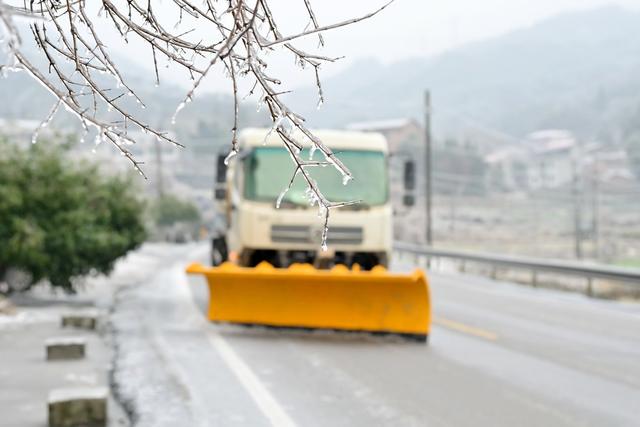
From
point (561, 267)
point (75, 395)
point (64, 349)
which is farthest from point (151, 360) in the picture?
point (561, 267)

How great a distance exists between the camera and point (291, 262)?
11805 millimetres

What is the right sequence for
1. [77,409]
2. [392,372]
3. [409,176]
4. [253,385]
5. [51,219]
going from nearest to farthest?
1. [77,409]
2. [253,385]
3. [392,372]
4. [409,176]
5. [51,219]

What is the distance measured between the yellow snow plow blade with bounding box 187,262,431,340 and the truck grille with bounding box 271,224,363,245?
104 centimetres

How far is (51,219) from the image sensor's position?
1402 cm

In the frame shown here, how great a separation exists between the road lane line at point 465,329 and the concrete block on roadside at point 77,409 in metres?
5.71

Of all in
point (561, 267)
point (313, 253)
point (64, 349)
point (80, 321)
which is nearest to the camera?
point (64, 349)

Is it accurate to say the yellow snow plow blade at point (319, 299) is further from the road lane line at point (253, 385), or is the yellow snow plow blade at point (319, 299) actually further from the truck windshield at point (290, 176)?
the truck windshield at point (290, 176)

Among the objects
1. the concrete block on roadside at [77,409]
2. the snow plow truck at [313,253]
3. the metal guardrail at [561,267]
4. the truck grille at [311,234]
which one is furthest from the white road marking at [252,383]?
the metal guardrail at [561,267]

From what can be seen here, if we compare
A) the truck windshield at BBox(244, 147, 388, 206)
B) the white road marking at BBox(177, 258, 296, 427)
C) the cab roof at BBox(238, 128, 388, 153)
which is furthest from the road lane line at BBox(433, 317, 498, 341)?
the white road marking at BBox(177, 258, 296, 427)

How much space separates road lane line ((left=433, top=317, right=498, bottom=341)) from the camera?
10742 mm

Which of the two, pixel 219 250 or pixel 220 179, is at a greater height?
pixel 220 179

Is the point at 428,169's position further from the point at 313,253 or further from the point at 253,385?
the point at 253,385

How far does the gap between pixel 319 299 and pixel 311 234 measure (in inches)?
53.6

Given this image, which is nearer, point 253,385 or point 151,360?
point 253,385
